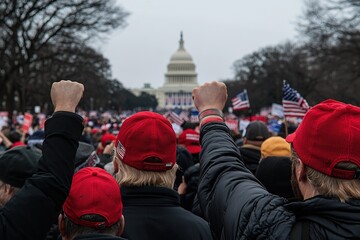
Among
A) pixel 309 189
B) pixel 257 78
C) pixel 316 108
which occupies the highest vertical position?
pixel 316 108

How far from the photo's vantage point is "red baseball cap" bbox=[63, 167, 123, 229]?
2.49 m

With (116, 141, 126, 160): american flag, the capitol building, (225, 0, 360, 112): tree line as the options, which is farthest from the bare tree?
the capitol building

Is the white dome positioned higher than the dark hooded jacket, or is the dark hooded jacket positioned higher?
the dark hooded jacket

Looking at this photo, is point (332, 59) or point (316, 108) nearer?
point (316, 108)

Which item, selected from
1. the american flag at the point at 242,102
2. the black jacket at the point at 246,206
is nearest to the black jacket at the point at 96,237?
the black jacket at the point at 246,206

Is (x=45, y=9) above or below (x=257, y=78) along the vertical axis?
above

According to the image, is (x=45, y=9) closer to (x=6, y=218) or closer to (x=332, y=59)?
(x=332, y=59)

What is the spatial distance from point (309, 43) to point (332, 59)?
5.45ft

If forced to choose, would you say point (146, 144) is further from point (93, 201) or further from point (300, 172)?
point (300, 172)

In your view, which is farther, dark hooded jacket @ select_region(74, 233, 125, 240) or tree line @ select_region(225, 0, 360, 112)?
tree line @ select_region(225, 0, 360, 112)

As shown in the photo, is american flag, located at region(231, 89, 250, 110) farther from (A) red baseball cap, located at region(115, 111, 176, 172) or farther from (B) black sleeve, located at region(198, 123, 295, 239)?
(B) black sleeve, located at region(198, 123, 295, 239)

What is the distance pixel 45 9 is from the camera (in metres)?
30.0

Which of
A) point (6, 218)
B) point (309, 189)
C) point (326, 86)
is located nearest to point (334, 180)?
point (309, 189)

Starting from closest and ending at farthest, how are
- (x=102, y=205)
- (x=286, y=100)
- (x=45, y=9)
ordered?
(x=102, y=205)
(x=286, y=100)
(x=45, y=9)
